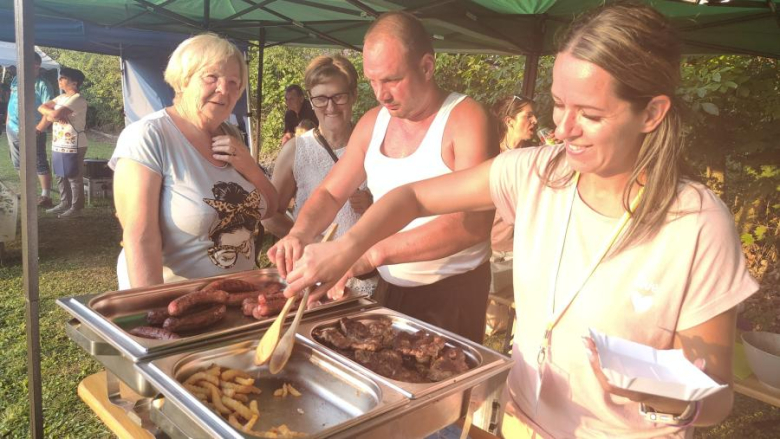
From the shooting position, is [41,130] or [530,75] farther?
[41,130]

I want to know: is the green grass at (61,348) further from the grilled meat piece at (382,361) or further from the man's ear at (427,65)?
the man's ear at (427,65)

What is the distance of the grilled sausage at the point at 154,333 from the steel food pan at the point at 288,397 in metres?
0.11

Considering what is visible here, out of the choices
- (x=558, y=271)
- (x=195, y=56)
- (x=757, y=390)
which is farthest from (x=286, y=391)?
(x=757, y=390)

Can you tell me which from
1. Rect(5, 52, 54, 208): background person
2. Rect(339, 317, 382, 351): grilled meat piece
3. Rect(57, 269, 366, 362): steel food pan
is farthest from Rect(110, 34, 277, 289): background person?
Rect(5, 52, 54, 208): background person

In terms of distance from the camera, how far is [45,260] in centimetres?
652

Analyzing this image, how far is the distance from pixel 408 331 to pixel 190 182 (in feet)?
3.53

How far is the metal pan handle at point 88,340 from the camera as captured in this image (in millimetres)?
1429

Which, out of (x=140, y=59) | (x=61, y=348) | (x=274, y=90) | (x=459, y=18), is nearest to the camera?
(x=61, y=348)

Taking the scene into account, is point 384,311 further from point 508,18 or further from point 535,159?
point 508,18

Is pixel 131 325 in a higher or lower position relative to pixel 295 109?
lower

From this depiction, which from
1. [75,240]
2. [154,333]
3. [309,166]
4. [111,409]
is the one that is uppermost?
[309,166]

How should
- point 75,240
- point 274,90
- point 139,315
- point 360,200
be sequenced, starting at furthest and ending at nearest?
1. point 274,90
2. point 75,240
3. point 360,200
4. point 139,315

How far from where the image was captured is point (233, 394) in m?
1.29

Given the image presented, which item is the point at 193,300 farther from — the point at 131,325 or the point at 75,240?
the point at 75,240
